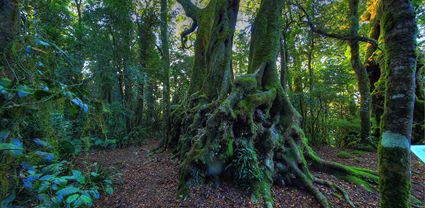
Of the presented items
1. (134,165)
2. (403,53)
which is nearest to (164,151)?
(134,165)

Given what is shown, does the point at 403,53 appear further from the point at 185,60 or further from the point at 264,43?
the point at 185,60

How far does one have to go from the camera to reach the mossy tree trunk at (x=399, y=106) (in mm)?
1763

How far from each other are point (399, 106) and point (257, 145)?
2646 millimetres

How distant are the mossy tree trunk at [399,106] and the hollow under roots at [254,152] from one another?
1541 mm

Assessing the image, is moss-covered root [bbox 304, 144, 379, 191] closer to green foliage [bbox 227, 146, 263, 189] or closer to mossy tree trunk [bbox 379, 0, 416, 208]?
green foliage [bbox 227, 146, 263, 189]

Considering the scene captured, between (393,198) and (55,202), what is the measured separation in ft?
9.94

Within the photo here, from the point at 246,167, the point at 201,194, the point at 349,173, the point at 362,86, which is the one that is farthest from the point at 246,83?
the point at 362,86

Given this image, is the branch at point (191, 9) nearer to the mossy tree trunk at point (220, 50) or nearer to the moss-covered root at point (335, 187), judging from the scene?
the mossy tree trunk at point (220, 50)

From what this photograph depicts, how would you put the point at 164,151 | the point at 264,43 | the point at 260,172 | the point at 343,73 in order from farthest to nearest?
1. the point at 343,73
2. the point at 164,151
3. the point at 264,43
4. the point at 260,172

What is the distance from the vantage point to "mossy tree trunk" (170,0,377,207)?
3565 millimetres

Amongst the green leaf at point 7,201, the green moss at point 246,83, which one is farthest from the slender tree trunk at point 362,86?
the green leaf at point 7,201

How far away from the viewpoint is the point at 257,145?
4121mm

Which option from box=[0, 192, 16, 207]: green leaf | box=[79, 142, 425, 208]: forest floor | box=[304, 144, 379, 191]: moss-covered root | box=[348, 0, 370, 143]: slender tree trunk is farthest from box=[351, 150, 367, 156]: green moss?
box=[0, 192, 16, 207]: green leaf

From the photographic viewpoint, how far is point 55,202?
4.50 feet
